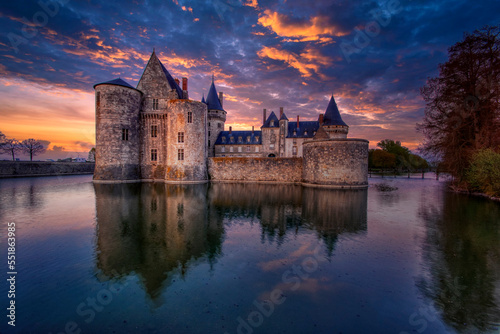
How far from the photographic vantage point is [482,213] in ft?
41.0

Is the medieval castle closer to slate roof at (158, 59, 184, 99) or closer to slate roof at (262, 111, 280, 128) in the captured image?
slate roof at (158, 59, 184, 99)

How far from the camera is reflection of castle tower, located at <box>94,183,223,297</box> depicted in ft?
18.9

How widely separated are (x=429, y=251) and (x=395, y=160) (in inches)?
2659

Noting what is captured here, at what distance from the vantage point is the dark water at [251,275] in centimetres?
395

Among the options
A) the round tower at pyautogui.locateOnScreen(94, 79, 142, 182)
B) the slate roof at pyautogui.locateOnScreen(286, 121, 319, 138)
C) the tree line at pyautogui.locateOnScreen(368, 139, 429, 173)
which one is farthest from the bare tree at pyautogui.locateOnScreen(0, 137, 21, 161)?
the tree line at pyautogui.locateOnScreen(368, 139, 429, 173)

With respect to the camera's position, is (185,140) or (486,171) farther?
(185,140)

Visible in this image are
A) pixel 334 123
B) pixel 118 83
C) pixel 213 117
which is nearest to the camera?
pixel 118 83

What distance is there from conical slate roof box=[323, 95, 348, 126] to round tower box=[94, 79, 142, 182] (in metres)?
34.4

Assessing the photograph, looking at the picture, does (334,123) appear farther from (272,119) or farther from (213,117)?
(213,117)

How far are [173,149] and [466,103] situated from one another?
3040 centimetres

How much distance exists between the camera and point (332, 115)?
44781 mm

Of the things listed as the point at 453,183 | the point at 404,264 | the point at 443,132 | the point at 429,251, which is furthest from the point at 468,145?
the point at 404,264

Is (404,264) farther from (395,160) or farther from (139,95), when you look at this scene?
(395,160)

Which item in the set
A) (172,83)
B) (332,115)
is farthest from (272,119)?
(172,83)
